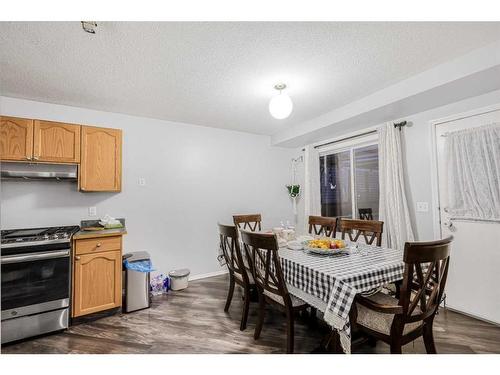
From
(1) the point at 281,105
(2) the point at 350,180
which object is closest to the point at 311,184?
(2) the point at 350,180

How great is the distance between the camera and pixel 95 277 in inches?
91.0

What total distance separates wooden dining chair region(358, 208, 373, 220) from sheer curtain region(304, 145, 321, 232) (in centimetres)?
75

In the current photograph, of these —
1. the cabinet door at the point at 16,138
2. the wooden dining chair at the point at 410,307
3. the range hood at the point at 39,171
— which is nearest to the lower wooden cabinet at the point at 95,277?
the range hood at the point at 39,171

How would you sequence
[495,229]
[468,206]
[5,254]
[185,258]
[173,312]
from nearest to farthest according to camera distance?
[5,254]
[495,229]
[468,206]
[173,312]
[185,258]

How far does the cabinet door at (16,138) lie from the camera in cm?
228

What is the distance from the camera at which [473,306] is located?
229cm

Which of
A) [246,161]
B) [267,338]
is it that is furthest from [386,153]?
[267,338]

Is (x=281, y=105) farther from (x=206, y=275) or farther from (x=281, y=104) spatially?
(x=206, y=275)

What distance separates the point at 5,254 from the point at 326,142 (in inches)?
164

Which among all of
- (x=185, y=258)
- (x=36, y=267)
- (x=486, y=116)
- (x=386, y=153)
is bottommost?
(x=185, y=258)

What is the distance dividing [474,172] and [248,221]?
2541 millimetres

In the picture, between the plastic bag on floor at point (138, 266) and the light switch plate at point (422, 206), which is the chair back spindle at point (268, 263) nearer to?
the plastic bag on floor at point (138, 266)

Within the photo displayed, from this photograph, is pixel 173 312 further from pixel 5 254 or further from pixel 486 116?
pixel 486 116

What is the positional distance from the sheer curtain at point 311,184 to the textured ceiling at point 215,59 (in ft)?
4.63
